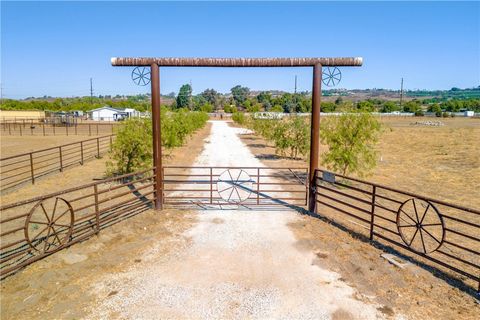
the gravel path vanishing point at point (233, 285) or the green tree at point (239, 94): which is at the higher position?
the green tree at point (239, 94)

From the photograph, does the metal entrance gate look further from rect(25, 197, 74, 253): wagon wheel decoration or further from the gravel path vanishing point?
rect(25, 197, 74, 253): wagon wheel decoration

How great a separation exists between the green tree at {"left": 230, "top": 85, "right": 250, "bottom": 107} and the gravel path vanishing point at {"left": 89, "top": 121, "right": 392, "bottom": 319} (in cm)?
14328

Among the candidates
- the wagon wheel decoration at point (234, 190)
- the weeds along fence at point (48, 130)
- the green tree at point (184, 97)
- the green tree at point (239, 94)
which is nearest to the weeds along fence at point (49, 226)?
the wagon wheel decoration at point (234, 190)

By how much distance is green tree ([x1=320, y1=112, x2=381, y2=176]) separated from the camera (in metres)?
13.2

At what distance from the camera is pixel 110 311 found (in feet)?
15.8

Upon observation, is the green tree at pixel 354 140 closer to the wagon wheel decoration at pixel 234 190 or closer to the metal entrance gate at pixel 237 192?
the metal entrance gate at pixel 237 192

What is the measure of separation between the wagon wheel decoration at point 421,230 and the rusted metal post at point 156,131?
6.05 m

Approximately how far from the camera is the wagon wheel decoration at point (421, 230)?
6.37 meters

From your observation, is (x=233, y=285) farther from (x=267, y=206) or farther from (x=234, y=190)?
(x=234, y=190)

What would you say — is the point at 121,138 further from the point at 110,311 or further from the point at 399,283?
the point at 399,283

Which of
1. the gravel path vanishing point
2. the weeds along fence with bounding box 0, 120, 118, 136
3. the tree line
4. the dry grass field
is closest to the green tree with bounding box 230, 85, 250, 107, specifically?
the tree line

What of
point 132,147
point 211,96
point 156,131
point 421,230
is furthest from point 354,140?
point 211,96

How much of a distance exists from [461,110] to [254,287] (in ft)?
474

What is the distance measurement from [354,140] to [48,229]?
1091cm
